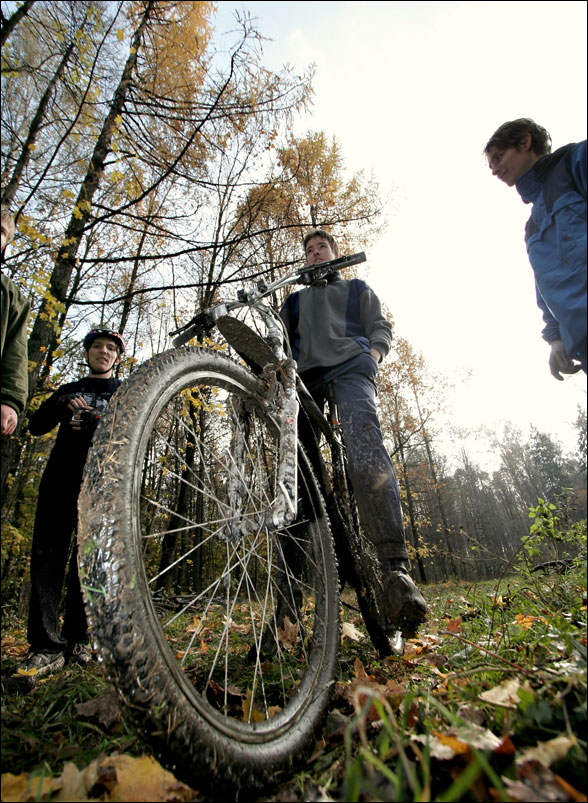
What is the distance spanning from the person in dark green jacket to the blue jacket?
7.01 feet

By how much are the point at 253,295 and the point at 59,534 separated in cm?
188

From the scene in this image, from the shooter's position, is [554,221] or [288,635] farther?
[288,635]

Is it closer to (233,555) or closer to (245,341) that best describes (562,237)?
(245,341)

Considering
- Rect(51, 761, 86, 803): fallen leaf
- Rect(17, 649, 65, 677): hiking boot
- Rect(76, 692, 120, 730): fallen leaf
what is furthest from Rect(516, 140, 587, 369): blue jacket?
Rect(17, 649, 65, 677): hiking boot

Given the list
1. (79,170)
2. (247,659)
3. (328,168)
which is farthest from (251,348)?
(328,168)

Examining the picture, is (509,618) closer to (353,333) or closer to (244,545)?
Result: (244,545)

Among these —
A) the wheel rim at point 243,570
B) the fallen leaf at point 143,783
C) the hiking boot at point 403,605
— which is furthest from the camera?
the hiking boot at point 403,605

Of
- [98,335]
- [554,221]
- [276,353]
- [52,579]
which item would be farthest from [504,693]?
[98,335]

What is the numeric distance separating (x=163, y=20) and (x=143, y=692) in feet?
23.2

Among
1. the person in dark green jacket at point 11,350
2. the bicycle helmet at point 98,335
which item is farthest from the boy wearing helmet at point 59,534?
the person in dark green jacket at point 11,350

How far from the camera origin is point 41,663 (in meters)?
2.01

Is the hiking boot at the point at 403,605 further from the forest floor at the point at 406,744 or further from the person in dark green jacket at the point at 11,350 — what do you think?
the person in dark green jacket at the point at 11,350

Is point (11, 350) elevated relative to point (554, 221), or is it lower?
elevated

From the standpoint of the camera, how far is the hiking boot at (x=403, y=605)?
1.61 meters
